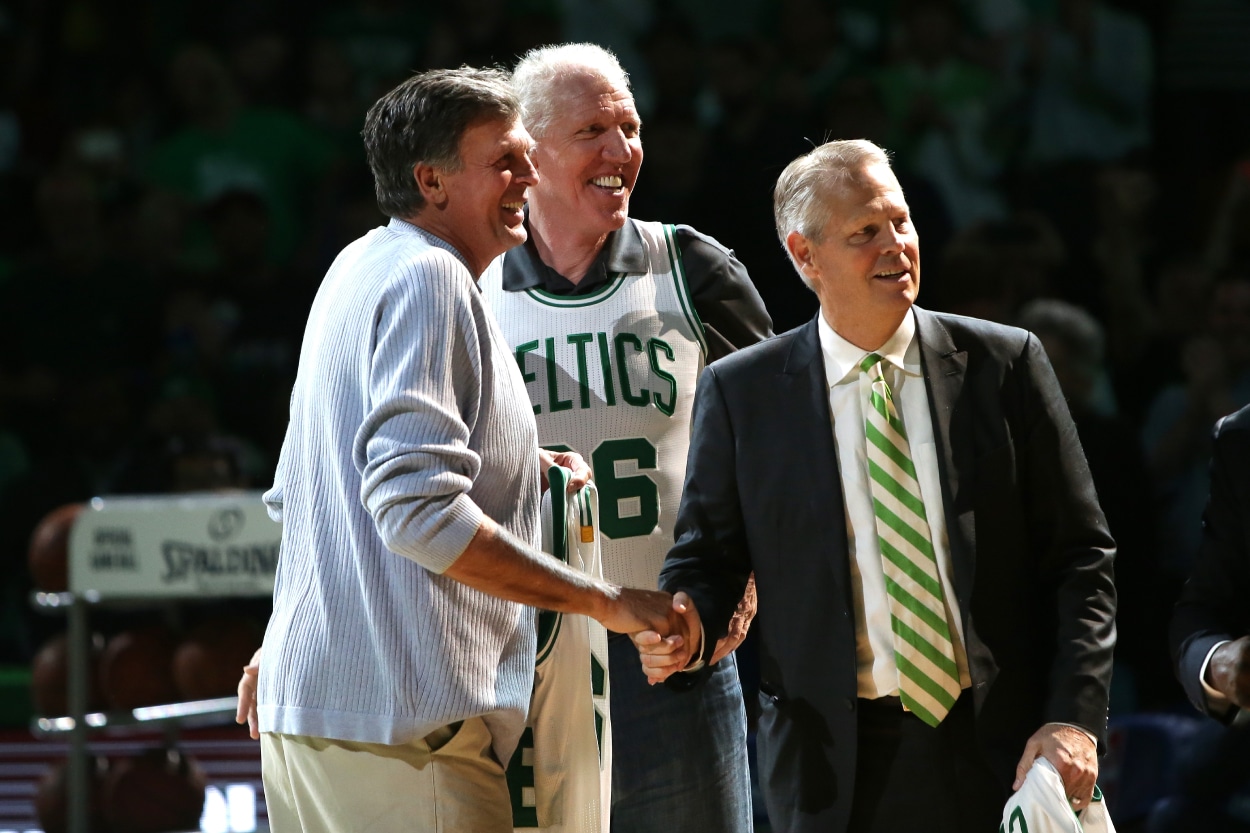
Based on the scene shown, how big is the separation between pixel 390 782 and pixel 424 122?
0.83 metres

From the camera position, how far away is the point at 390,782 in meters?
1.95

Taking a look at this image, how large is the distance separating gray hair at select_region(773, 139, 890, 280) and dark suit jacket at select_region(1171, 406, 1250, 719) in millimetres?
625

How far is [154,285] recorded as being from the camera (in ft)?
21.7

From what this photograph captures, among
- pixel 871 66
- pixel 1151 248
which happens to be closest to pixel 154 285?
pixel 871 66

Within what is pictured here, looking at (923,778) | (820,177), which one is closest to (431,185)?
(820,177)

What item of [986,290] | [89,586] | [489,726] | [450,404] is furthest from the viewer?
[986,290]

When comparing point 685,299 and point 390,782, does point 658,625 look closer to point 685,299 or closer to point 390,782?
point 390,782

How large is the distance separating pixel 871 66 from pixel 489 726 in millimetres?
5287

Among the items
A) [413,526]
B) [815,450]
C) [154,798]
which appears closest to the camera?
[413,526]

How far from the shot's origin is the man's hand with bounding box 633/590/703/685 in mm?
2252

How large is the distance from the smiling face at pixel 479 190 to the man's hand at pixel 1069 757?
96 centimetres

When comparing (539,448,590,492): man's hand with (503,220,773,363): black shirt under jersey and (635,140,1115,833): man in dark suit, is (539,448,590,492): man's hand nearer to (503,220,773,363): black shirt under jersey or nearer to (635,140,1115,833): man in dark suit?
(635,140,1115,833): man in dark suit

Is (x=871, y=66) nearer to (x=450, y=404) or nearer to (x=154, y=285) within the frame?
(x=154, y=285)

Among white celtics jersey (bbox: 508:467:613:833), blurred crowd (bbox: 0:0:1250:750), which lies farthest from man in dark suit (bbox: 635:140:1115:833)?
blurred crowd (bbox: 0:0:1250:750)
